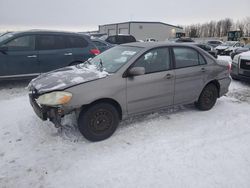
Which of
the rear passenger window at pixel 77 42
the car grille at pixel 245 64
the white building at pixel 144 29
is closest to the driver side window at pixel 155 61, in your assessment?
the rear passenger window at pixel 77 42

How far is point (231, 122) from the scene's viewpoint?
15.1ft

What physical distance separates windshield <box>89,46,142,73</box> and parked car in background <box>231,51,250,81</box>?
483cm

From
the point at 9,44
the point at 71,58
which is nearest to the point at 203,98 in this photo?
the point at 71,58

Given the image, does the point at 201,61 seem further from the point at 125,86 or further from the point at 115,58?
the point at 125,86

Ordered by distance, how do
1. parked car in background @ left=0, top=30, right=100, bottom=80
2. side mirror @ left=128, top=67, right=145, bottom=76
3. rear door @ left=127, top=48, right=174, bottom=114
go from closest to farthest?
side mirror @ left=128, top=67, right=145, bottom=76, rear door @ left=127, top=48, right=174, bottom=114, parked car in background @ left=0, top=30, right=100, bottom=80

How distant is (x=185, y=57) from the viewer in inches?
187

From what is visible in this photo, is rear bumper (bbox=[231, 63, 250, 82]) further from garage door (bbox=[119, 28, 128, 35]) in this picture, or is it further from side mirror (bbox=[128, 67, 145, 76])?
garage door (bbox=[119, 28, 128, 35])

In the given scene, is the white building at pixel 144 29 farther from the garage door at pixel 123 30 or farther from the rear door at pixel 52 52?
the rear door at pixel 52 52

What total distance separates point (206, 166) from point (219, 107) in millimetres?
2703

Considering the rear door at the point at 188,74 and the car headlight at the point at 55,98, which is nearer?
the car headlight at the point at 55,98

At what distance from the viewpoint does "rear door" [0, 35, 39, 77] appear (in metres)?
6.23

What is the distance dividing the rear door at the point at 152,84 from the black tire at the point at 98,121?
0.39 meters

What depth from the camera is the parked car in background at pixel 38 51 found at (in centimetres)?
625

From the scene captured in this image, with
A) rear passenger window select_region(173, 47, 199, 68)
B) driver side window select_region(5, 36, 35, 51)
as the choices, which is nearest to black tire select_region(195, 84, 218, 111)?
rear passenger window select_region(173, 47, 199, 68)
